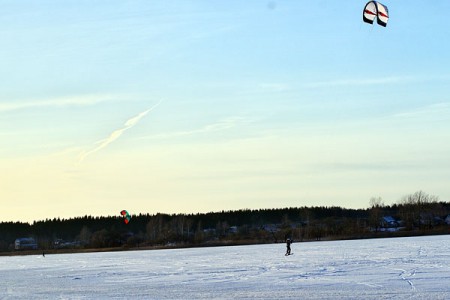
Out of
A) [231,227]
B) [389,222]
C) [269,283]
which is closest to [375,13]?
[269,283]

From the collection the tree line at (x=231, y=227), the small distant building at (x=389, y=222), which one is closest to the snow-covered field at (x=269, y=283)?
the tree line at (x=231, y=227)

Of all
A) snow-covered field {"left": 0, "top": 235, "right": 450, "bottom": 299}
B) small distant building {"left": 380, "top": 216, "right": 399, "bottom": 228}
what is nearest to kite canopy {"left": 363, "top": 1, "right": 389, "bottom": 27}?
snow-covered field {"left": 0, "top": 235, "right": 450, "bottom": 299}

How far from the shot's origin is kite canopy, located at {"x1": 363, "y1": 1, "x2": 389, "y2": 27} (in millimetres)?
20022

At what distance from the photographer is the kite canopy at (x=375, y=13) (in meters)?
20.0

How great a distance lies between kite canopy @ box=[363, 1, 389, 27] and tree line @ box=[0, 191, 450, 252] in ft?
185

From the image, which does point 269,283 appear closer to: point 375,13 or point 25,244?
point 375,13

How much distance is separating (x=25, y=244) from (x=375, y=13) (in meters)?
114

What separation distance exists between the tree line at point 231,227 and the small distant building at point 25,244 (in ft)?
4.24

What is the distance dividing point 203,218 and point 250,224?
904cm

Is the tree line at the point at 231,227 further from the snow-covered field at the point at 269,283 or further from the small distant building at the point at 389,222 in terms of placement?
the snow-covered field at the point at 269,283

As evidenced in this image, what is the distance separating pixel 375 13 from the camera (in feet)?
67.7

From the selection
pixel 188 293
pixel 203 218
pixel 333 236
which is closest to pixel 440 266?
pixel 188 293

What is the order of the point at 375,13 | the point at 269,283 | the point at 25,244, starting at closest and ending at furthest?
the point at 269,283 → the point at 375,13 → the point at 25,244

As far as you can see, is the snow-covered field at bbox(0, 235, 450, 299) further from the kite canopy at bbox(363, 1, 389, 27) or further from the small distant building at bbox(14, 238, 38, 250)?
the small distant building at bbox(14, 238, 38, 250)
